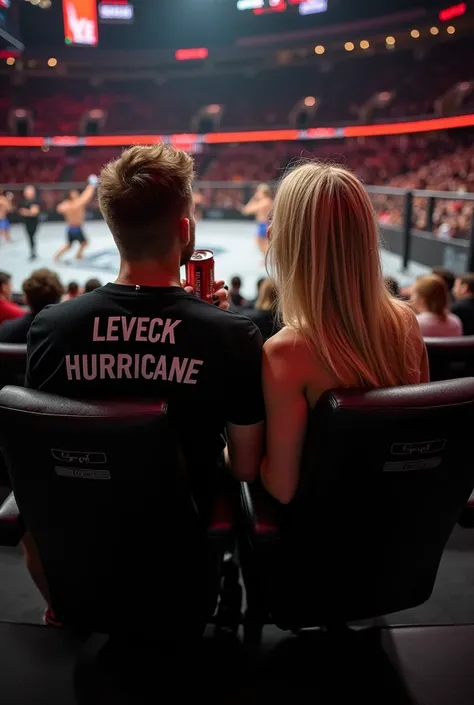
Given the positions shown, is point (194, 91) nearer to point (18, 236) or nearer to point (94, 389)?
point (18, 236)

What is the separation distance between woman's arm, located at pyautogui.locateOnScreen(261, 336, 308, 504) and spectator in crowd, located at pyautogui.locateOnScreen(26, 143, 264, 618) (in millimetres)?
29

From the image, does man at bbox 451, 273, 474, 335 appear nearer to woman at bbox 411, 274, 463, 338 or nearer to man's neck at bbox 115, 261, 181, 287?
woman at bbox 411, 274, 463, 338

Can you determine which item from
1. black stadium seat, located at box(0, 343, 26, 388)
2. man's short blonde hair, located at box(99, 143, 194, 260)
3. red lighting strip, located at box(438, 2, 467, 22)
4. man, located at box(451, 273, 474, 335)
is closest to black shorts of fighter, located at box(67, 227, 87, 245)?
man, located at box(451, 273, 474, 335)

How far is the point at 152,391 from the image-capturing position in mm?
1122

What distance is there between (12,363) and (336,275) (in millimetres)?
1134

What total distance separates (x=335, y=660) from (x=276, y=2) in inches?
837

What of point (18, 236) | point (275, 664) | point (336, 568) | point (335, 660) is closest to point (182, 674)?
point (275, 664)

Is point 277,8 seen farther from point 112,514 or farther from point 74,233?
point 112,514

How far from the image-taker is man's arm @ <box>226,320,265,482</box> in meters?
1.12

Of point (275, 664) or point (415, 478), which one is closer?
point (415, 478)

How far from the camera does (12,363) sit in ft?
5.65

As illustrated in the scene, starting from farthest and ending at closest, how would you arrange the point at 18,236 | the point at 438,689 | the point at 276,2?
the point at 276,2 < the point at 18,236 < the point at 438,689

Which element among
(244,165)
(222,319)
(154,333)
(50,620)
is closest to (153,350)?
(154,333)

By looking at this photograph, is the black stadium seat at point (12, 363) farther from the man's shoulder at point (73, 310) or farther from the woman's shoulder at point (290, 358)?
the woman's shoulder at point (290, 358)
